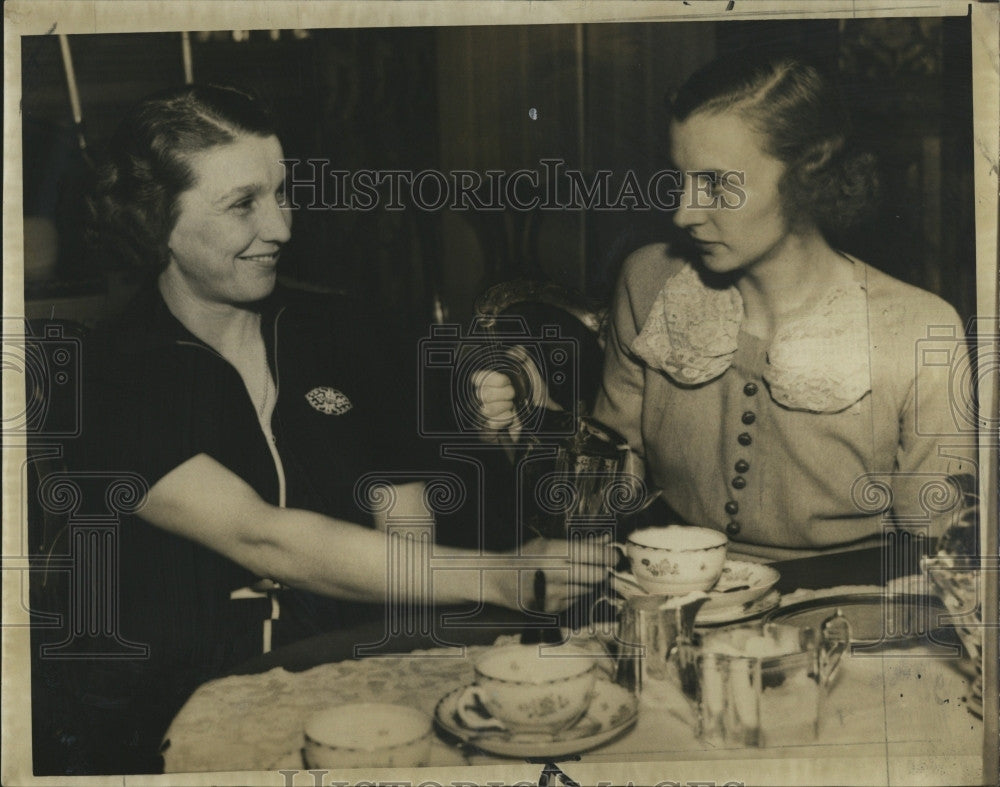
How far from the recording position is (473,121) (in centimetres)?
186

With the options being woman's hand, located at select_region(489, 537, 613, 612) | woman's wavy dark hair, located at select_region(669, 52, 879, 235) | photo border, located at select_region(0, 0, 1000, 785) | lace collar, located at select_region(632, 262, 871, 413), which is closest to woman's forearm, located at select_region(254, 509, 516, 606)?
woman's hand, located at select_region(489, 537, 613, 612)

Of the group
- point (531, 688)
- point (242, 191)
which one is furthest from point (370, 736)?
point (242, 191)

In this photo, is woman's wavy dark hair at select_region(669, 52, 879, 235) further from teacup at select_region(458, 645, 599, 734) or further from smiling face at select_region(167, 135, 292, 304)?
teacup at select_region(458, 645, 599, 734)

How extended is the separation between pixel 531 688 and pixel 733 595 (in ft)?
1.18

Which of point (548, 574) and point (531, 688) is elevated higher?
point (548, 574)

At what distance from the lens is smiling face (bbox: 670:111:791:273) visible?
6.07 feet

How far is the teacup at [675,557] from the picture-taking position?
1854 mm

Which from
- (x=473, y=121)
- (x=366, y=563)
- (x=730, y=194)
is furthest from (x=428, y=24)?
(x=366, y=563)

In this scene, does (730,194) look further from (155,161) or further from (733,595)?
(155,161)

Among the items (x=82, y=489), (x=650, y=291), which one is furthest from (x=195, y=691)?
(x=650, y=291)

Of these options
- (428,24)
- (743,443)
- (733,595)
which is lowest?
(733,595)

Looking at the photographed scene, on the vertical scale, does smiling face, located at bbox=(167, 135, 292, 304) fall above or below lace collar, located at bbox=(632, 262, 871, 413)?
above

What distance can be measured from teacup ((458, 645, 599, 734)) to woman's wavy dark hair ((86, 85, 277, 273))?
850 millimetres

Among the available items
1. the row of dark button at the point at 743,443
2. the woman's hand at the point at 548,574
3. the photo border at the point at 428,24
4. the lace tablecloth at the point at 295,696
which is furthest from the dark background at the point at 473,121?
the lace tablecloth at the point at 295,696
